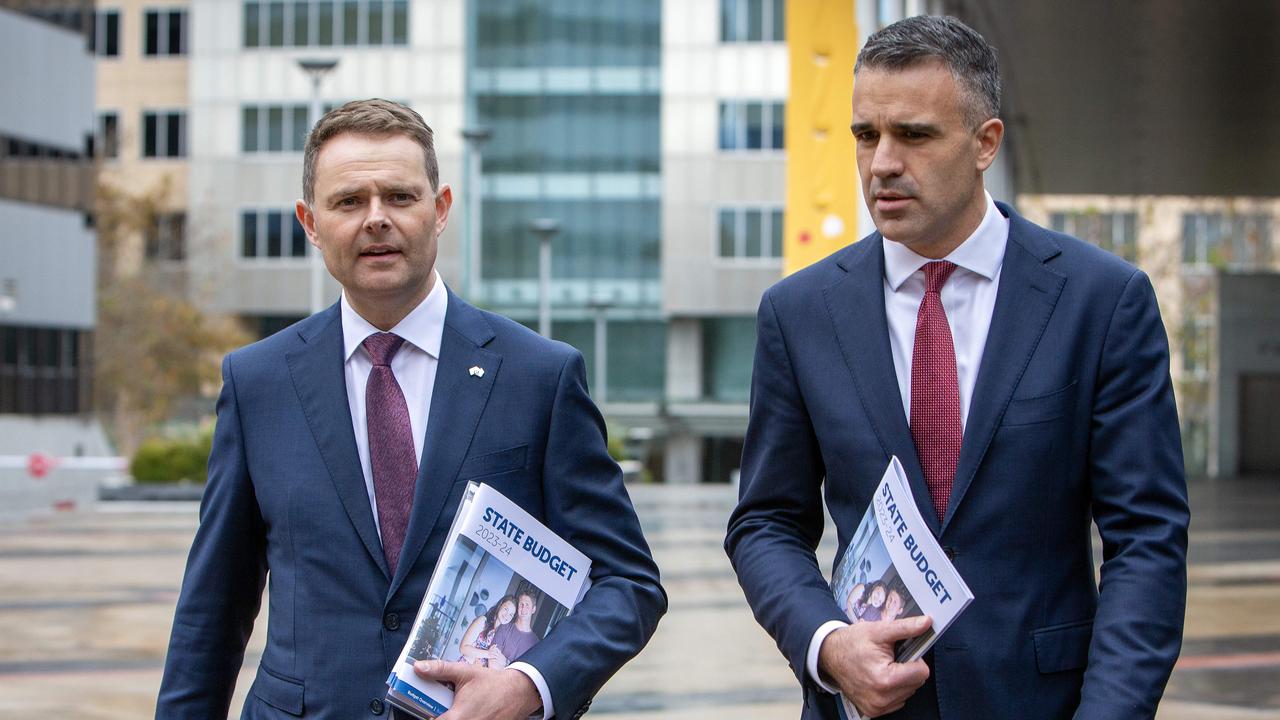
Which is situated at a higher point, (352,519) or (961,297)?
(961,297)

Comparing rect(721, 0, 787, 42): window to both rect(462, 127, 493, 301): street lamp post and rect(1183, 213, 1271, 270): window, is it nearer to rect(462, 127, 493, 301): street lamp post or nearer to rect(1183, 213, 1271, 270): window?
rect(462, 127, 493, 301): street lamp post

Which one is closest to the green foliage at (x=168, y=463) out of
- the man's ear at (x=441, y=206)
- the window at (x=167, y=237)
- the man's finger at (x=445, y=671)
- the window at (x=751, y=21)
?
the window at (x=167, y=237)

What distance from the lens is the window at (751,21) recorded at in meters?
53.8

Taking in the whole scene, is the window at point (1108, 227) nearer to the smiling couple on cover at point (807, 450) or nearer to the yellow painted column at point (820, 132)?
the yellow painted column at point (820, 132)

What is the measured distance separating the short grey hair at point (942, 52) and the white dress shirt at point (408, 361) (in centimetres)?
94

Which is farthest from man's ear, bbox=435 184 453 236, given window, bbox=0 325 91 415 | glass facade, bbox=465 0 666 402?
glass facade, bbox=465 0 666 402

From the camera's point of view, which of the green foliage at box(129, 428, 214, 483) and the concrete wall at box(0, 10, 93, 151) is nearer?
the green foliage at box(129, 428, 214, 483)

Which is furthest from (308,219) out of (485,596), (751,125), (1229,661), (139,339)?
(751,125)

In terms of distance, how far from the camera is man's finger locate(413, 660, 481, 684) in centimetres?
291

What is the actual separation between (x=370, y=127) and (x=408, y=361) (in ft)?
1.50

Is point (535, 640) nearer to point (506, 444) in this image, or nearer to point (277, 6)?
point (506, 444)

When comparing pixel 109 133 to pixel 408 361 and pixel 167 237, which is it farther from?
pixel 408 361

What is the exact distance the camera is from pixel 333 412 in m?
3.27

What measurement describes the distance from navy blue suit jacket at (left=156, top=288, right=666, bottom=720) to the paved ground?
219 inches
